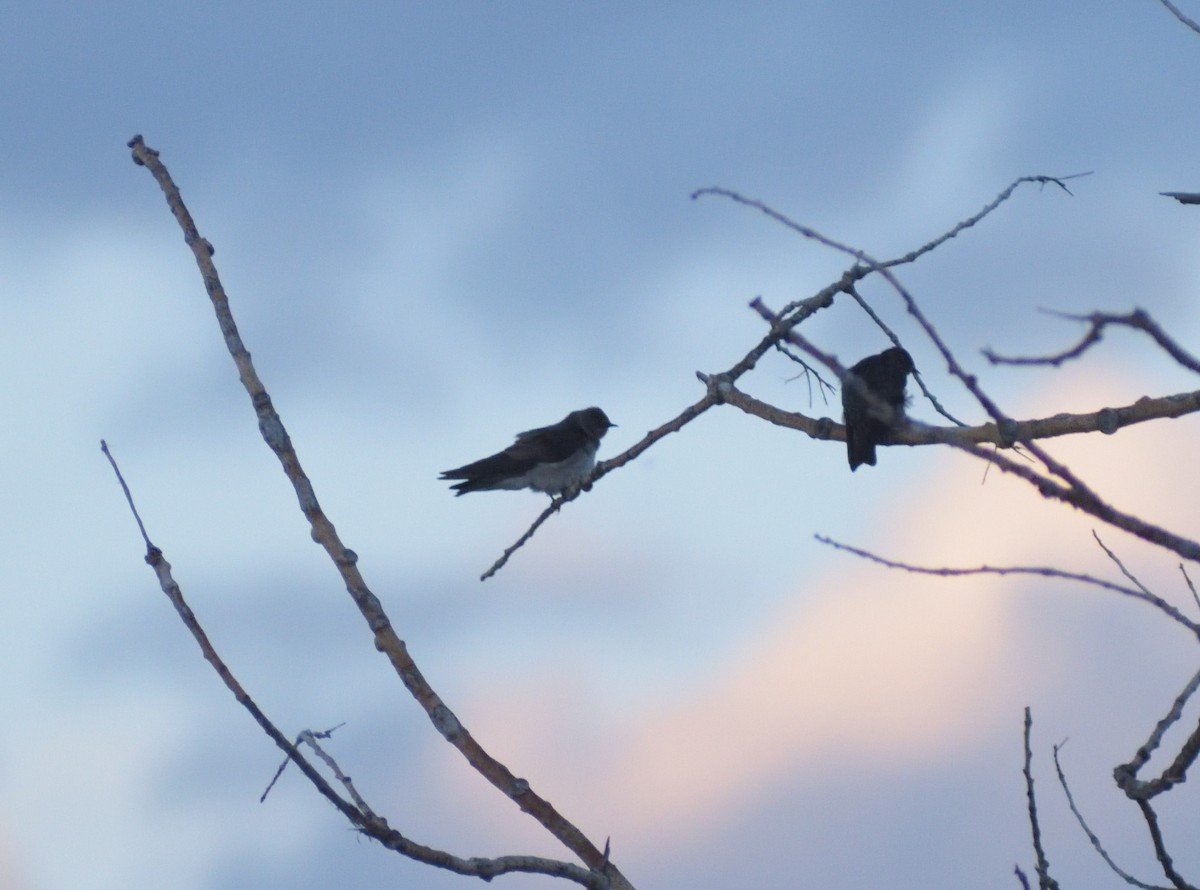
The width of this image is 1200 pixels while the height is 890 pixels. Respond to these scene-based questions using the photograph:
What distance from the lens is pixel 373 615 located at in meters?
4.08

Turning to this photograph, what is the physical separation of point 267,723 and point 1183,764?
2.36m

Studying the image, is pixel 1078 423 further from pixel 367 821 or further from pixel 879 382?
pixel 879 382

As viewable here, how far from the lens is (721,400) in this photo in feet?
17.7

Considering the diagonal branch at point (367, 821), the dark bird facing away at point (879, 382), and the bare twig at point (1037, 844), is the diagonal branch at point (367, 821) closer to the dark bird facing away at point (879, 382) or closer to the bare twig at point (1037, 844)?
the bare twig at point (1037, 844)

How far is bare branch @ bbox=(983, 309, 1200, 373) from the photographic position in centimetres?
213

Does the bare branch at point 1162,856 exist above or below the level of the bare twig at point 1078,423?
below

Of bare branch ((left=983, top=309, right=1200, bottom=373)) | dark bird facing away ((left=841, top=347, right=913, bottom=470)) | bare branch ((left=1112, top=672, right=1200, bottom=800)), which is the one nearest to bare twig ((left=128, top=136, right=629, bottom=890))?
bare branch ((left=1112, top=672, right=1200, bottom=800))

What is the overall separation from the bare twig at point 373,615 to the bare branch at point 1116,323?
2.01m

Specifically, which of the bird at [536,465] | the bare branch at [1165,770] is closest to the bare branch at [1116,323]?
the bare branch at [1165,770]

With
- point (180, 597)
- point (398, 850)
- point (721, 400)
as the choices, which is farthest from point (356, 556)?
point (721, 400)

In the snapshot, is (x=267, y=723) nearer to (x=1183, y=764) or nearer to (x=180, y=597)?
(x=180, y=597)

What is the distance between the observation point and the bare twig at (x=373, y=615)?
3.77 meters

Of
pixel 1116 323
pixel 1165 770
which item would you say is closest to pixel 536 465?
pixel 1165 770

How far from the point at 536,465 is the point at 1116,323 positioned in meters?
11.7
